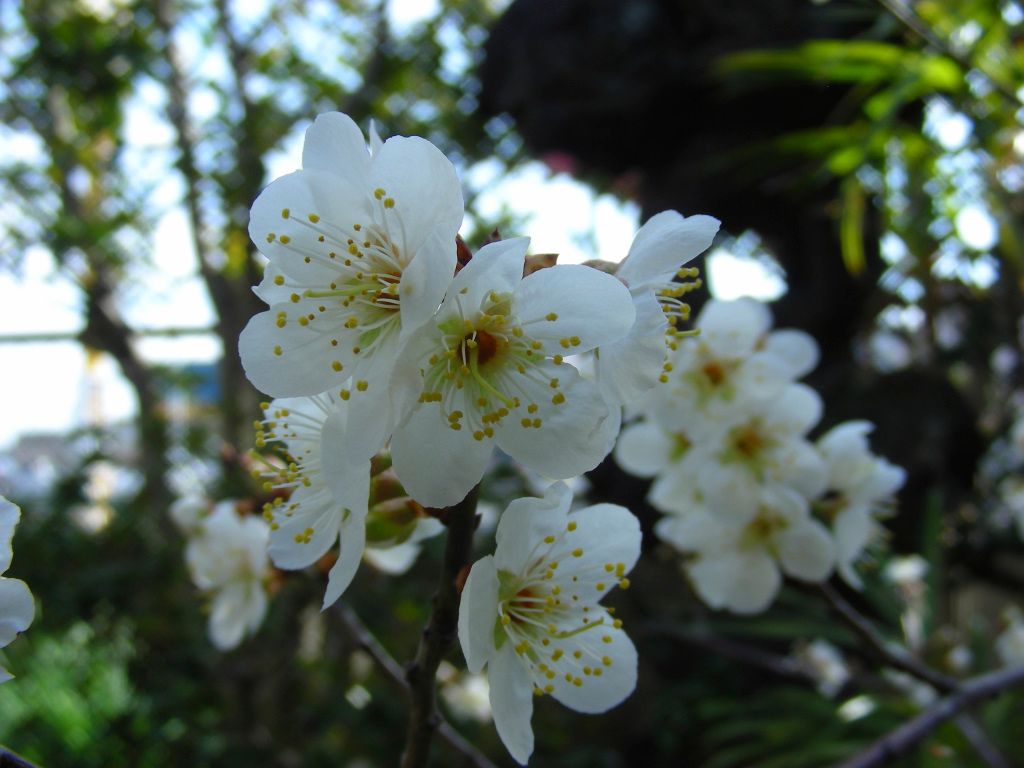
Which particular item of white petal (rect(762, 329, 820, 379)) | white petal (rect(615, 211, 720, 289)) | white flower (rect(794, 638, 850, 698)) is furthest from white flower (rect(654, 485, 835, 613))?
white flower (rect(794, 638, 850, 698))

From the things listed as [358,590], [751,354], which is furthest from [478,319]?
[358,590]

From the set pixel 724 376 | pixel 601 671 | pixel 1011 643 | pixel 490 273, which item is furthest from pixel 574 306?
pixel 1011 643

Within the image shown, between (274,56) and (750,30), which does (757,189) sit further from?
(274,56)

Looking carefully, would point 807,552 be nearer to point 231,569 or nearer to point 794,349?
point 794,349

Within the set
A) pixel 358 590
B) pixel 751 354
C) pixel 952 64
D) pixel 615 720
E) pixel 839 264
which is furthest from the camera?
pixel 839 264

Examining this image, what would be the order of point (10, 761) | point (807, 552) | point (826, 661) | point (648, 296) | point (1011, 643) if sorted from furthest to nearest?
point (826, 661), point (1011, 643), point (807, 552), point (648, 296), point (10, 761)

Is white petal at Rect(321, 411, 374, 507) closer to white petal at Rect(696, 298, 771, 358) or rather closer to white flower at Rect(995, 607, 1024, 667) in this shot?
white petal at Rect(696, 298, 771, 358)
